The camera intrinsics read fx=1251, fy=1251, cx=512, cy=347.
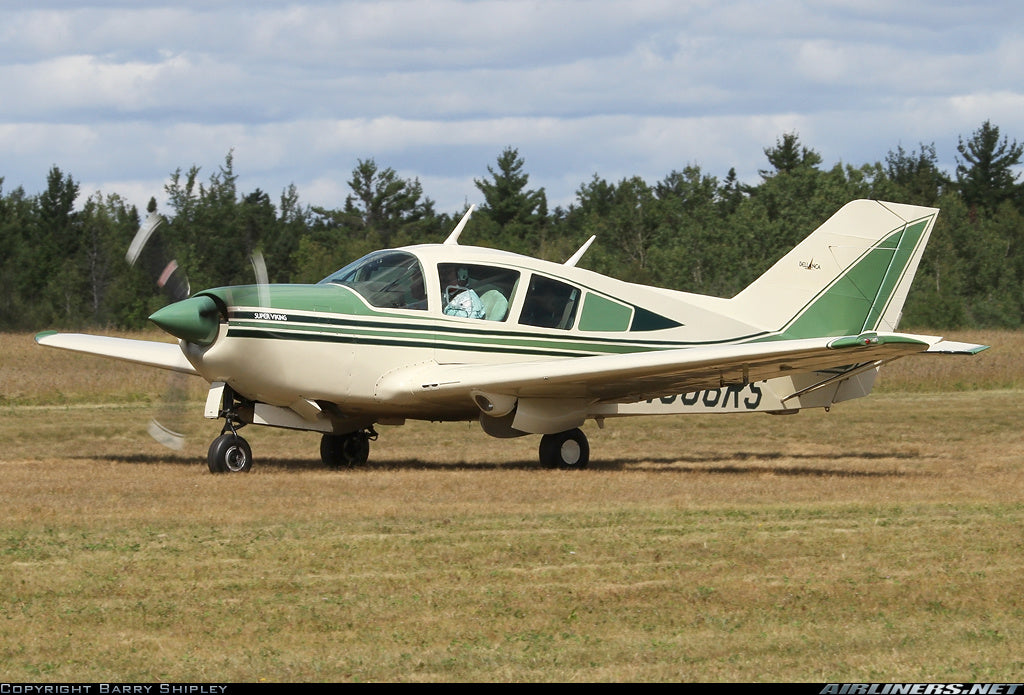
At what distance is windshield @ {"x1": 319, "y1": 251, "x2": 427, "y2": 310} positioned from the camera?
45.3ft

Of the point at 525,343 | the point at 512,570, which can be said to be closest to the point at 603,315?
the point at 525,343

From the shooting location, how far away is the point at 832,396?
51.4ft

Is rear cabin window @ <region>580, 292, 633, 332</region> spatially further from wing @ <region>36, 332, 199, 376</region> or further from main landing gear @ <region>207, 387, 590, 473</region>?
wing @ <region>36, 332, 199, 376</region>

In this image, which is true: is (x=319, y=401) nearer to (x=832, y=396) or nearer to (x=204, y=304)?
(x=204, y=304)

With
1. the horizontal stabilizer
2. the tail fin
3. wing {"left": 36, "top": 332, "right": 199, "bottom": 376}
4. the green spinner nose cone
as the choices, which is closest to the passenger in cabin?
the green spinner nose cone

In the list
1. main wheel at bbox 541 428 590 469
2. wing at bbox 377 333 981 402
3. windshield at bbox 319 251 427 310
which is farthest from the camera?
main wheel at bbox 541 428 590 469

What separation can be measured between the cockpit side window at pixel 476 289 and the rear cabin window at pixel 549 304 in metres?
0.24

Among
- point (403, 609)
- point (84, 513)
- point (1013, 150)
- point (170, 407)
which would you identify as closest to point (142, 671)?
point (403, 609)

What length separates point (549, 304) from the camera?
14.6m

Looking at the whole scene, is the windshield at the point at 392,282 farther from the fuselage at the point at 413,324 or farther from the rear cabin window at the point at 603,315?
the rear cabin window at the point at 603,315

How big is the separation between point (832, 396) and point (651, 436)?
398cm

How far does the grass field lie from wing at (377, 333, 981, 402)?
0.95 metres

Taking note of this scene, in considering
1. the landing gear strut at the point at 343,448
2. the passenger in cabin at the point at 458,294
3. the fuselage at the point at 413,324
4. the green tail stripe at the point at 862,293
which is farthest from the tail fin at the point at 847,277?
the landing gear strut at the point at 343,448

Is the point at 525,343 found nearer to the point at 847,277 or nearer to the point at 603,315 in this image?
the point at 603,315
